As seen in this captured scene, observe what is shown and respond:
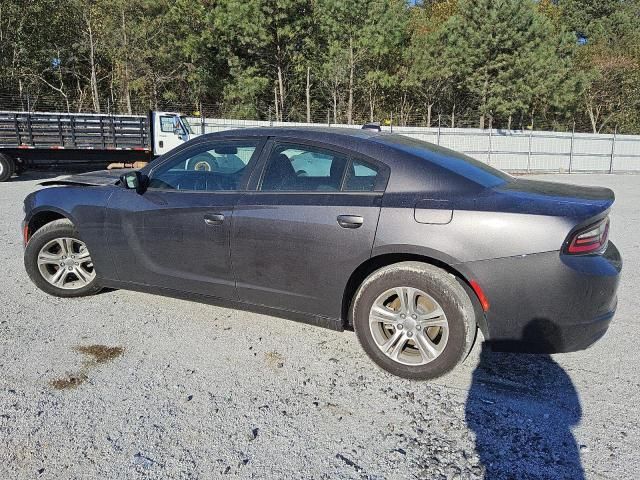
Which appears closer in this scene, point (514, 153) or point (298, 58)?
point (514, 153)

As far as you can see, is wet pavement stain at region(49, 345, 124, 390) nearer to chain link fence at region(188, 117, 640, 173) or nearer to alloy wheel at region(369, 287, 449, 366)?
alloy wheel at region(369, 287, 449, 366)

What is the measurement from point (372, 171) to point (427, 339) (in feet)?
3.57

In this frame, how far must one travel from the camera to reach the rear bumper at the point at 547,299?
2.71 m

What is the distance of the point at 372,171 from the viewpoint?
318cm

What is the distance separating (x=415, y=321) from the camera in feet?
9.93

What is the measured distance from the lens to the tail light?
271cm

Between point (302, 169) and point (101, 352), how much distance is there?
184 centimetres

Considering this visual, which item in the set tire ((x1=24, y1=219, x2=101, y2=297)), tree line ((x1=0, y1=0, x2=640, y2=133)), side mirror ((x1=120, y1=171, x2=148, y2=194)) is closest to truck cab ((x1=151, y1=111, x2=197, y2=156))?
tree line ((x1=0, y1=0, x2=640, y2=133))

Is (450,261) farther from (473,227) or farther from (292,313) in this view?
(292,313)

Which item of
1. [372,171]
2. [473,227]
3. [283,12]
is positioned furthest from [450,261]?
[283,12]

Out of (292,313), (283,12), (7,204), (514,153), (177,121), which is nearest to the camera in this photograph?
(292,313)

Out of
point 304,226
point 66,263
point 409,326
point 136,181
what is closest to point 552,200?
point 409,326

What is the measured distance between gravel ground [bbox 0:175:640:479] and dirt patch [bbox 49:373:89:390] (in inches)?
0.6

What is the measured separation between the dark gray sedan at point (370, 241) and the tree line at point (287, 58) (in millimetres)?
23149
